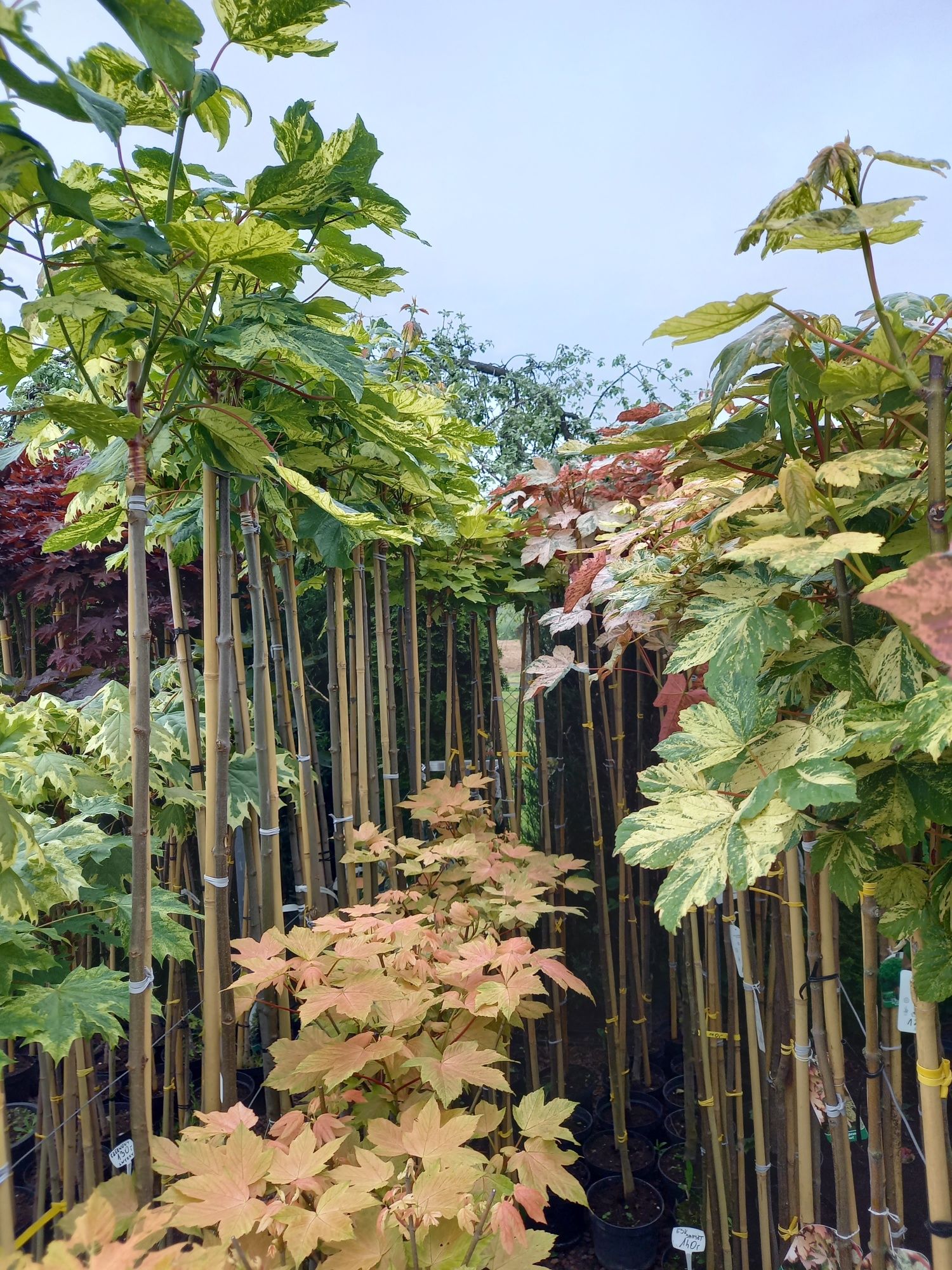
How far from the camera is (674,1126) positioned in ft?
7.32

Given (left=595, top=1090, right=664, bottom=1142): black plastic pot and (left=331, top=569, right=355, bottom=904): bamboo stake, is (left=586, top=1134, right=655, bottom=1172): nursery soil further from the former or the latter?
(left=331, top=569, right=355, bottom=904): bamboo stake

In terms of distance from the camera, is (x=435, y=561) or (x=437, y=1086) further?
(x=435, y=561)

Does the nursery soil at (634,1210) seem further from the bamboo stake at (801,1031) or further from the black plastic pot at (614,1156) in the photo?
the bamboo stake at (801,1031)

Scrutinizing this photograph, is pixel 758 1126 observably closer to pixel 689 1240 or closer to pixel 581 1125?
pixel 689 1240

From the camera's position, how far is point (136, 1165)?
0.89 m

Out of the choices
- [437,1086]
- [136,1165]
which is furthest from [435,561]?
[136,1165]

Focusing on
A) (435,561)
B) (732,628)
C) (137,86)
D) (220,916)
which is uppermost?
(137,86)

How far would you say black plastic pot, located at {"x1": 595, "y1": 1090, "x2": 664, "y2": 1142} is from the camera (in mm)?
2248

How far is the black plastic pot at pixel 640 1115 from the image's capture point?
2248mm

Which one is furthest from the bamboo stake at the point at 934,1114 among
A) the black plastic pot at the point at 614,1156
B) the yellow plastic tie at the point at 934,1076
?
the black plastic pot at the point at 614,1156

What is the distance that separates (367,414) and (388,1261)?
1.01 metres

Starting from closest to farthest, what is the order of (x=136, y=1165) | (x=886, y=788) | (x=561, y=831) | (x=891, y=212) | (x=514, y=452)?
(x=891, y=212) < (x=886, y=788) < (x=136, y=1165) < (x=561, y=831) < (x=514, y=452)

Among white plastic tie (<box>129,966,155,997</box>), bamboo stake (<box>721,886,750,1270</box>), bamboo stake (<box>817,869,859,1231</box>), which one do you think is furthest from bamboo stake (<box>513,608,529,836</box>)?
white plastic tie (<box>129,966,155,997</box>)

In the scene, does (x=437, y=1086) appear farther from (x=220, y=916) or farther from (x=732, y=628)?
(x=732, y=628)
